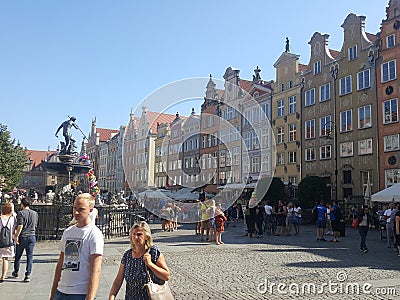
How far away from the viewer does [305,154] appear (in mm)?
38188

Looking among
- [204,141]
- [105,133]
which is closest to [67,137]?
[204,141]

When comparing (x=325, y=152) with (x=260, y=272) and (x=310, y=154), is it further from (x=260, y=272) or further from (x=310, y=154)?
(x=260, y=272)

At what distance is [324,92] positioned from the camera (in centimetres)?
3650

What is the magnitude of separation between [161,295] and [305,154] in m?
35.8

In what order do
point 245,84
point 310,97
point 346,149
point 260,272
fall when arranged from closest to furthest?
point 260,272
point 346,149
point 310,97
point 245,84

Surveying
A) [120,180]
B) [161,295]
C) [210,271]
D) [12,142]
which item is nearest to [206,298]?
[210,271]

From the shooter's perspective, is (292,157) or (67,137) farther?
(292,157)

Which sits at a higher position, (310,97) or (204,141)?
(310,97)

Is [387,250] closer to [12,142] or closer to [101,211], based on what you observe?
[101,211]

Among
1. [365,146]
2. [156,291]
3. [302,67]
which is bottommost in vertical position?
[156,291]

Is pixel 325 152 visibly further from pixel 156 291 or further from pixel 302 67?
pixel 156 291

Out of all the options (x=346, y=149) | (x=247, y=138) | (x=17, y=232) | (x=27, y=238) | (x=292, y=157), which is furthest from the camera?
(x=247, y=138)

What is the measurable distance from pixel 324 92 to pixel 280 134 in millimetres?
7000

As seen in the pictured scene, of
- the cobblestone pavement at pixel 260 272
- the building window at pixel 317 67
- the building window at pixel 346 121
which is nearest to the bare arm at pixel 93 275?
the cobblestone pavement at pixel 260 272
